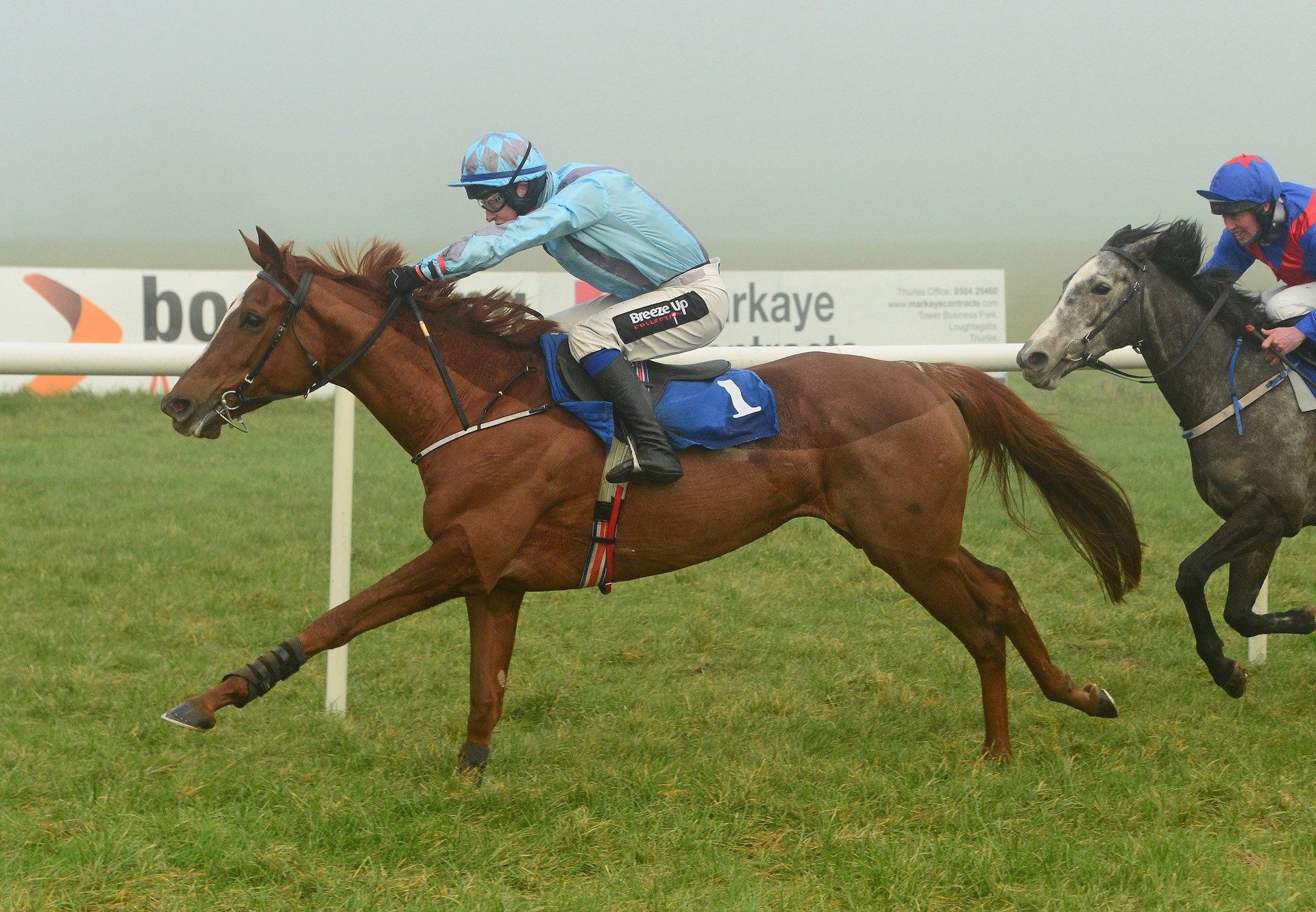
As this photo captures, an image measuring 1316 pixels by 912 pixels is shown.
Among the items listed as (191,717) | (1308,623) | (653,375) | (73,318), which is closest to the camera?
(191,717)

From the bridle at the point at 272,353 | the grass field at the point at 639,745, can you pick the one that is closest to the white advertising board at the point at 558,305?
the grass field at the point at 639,745

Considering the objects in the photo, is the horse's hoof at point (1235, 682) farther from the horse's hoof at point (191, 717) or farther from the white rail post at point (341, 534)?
the horse's hoof at point (191, 717)

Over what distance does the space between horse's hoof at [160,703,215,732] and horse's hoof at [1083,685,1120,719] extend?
2.89 metres

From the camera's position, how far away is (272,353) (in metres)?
3.83

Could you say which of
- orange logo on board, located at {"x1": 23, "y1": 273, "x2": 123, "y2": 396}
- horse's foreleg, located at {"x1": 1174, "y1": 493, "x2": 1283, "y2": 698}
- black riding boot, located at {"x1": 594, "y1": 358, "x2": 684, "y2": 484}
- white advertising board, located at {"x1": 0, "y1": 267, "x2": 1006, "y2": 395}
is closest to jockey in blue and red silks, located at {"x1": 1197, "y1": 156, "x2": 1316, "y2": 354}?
horse's foreleg, located at {"x1": 1174, "y1": 493, "x2": 1283, "y2": 698}

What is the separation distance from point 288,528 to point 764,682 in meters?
3.42

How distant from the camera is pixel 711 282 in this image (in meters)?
4.16

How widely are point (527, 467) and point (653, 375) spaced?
0.55m

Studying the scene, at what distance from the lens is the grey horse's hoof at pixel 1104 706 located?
435 centimetres

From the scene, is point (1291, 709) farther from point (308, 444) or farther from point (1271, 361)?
point (308, 444)

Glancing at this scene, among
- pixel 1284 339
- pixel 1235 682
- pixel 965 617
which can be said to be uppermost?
pixel 1284 339

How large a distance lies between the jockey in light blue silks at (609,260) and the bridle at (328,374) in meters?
0.16

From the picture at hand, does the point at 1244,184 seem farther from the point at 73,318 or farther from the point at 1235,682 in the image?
the point at 73,318

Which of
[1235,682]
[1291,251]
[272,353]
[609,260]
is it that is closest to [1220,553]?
[1235,682]
